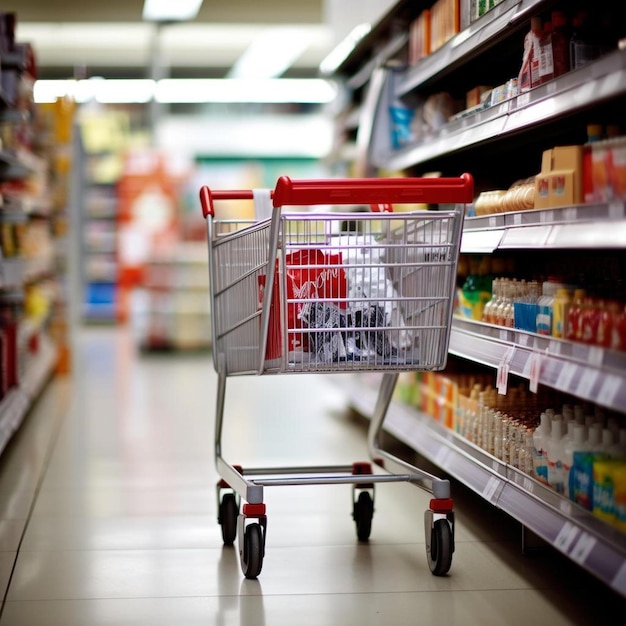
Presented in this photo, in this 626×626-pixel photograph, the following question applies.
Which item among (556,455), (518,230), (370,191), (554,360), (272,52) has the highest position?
(272,52)

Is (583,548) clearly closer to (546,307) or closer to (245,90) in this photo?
(546,307)

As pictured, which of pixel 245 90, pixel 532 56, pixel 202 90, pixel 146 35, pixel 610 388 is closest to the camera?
pixel 610 388

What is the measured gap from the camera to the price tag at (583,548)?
249cm

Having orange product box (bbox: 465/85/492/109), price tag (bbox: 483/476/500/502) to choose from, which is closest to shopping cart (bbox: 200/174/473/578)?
price tag (bbox: 483/476/500/502)

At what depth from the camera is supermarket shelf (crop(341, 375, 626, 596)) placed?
241cm

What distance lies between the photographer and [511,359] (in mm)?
3131

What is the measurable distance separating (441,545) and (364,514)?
50 cm

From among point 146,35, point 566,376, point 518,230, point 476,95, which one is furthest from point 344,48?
point 146,35

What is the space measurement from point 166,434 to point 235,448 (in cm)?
62

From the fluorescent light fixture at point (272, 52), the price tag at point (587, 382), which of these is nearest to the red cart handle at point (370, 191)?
the price tag at point (587, 382)

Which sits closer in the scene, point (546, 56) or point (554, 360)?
point (554, 360)

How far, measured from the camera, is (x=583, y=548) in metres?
2.52

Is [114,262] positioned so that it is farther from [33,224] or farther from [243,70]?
[33,224]

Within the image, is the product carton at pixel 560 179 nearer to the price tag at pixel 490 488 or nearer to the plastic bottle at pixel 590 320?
the plastic bottle at pixel 590 320
